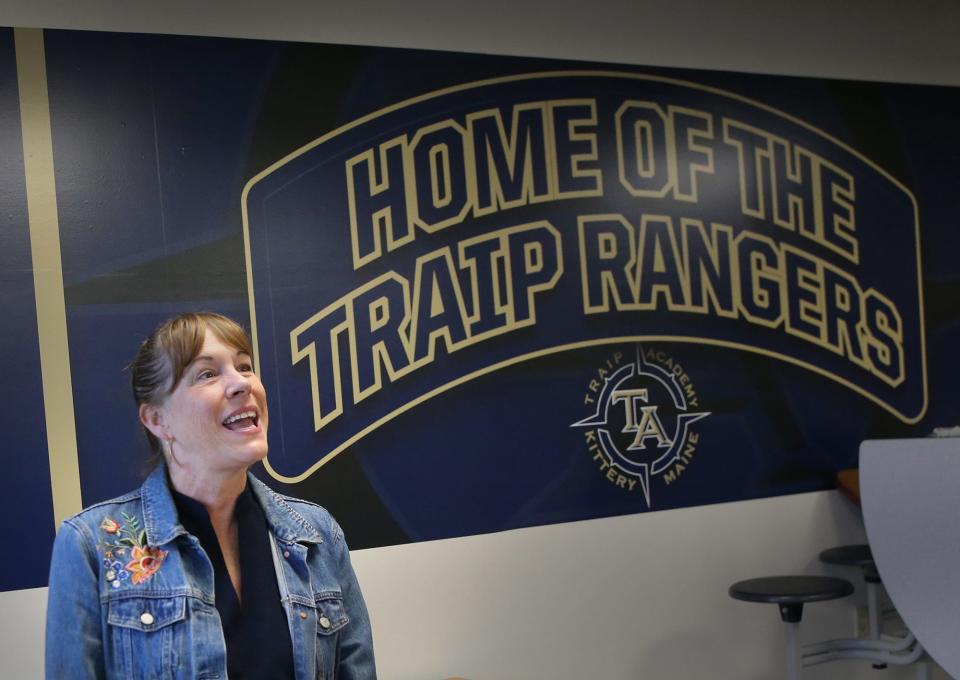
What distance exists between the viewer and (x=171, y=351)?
2.34 metres

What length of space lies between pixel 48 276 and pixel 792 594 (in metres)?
2.60

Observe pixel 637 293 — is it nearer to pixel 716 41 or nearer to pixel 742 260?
pixel 742 260

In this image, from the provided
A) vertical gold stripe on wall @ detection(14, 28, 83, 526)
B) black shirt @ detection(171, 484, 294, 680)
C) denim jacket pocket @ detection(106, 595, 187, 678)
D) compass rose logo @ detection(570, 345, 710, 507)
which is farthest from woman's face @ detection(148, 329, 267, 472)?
compass rose logo @ detection(570, 345, 710, 507)

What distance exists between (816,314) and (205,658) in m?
3.28

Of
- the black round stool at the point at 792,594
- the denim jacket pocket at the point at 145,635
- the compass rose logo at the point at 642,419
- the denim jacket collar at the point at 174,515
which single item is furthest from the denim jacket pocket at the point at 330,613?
the compass rose logo at the point at 642,419

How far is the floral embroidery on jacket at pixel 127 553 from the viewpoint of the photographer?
2158mm

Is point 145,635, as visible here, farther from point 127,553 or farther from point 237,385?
point 237,385

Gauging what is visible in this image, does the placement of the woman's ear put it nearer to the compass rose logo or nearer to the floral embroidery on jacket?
the floral embroidery on jacket

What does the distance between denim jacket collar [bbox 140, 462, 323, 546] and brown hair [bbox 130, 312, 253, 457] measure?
0.43 ft

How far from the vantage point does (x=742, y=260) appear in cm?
456

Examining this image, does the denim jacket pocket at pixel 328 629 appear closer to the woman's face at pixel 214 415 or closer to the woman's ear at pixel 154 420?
the woman's face at pixel 214 415

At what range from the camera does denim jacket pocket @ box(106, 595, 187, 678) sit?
2.14 metres

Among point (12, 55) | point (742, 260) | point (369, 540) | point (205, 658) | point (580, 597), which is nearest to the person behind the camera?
point (205, 658)

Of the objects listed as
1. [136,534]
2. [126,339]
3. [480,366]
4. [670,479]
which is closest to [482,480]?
[480,366]
